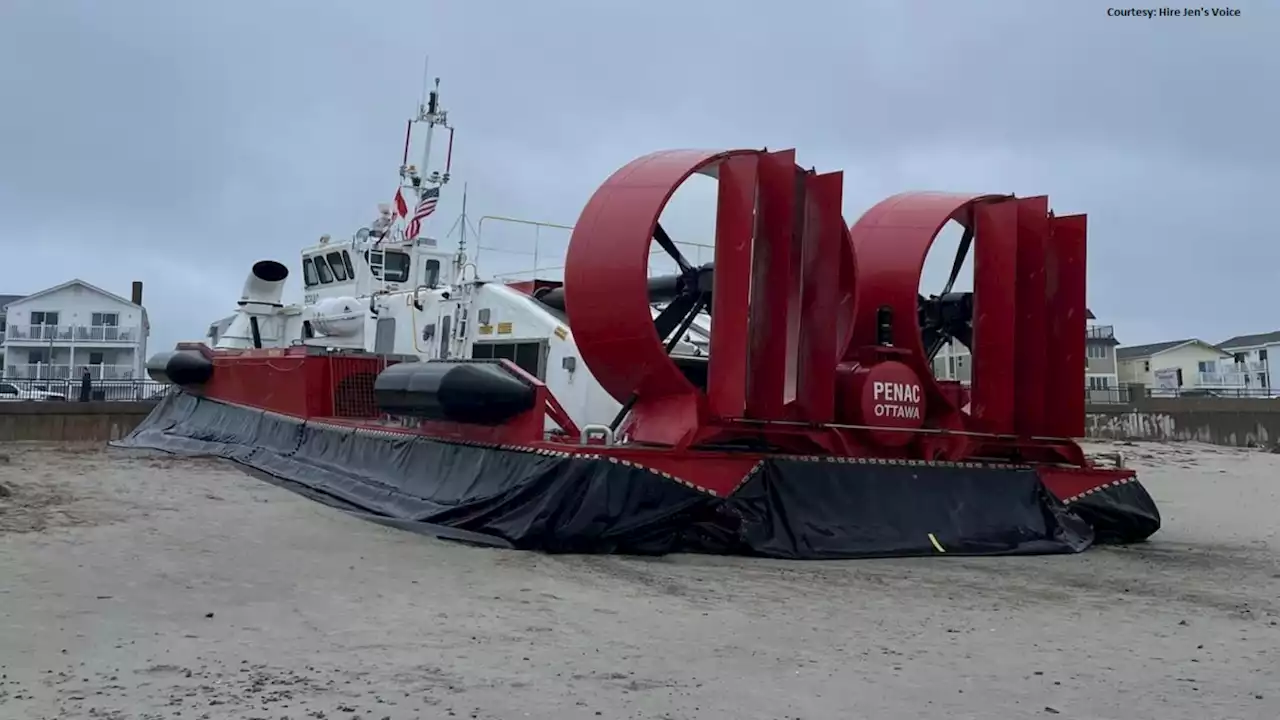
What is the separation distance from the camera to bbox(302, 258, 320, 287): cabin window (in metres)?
13.4

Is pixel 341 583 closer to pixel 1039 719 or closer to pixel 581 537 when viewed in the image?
pixel 581 537

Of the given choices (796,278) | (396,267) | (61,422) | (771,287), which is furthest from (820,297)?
(61,422)

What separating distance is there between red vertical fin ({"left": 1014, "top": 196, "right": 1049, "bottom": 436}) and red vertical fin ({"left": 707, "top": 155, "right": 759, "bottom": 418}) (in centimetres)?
247

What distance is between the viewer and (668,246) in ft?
22.0

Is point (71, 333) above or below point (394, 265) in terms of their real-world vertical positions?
above

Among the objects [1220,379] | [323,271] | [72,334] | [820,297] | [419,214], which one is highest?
[1220,379]


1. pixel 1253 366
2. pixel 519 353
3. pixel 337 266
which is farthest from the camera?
pixel 1253 366

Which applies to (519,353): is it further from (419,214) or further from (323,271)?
(323,271)

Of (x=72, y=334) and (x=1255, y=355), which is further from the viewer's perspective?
(x=1255, y=355)

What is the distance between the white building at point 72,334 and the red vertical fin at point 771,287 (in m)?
44.2

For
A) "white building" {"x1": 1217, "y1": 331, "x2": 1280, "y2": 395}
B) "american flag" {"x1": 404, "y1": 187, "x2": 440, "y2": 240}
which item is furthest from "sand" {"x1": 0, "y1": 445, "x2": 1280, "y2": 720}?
"white building" {"x1": 1217, "y1": 331, "x2": 1280, "y2": 395}

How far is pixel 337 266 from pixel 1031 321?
8418 mm

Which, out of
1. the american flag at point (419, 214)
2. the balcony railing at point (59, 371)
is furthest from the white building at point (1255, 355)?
the balcony railing at point (59, 371)

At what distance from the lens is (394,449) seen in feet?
25.1
